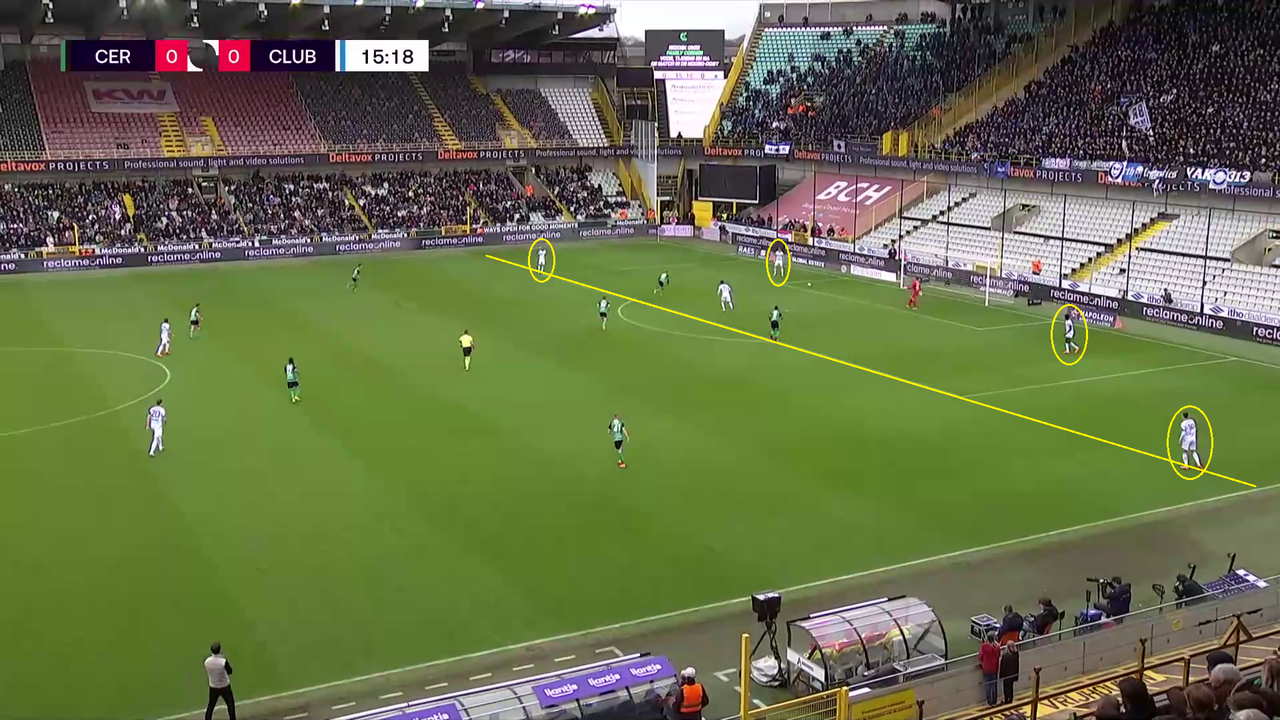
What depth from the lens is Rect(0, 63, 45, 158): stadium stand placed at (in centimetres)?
6322

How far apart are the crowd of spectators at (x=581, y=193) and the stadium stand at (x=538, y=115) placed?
190cm

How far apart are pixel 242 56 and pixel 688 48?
27369 mm

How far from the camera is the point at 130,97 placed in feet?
228

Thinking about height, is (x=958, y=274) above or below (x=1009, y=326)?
above

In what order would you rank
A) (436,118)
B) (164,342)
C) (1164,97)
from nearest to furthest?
1. (164,342)
2. (1164,97)
3. (436,118)

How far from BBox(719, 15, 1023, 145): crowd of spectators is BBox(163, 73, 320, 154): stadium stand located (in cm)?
2646

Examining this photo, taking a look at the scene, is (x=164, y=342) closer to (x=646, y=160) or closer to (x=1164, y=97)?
(x=646, y=160)

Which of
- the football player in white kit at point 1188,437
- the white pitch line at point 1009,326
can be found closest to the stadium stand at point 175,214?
the white pitch line at point 1009,326

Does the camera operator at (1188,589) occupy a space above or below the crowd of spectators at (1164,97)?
below

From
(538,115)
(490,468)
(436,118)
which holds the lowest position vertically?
(490,468)

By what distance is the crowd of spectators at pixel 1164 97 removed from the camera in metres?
50.8

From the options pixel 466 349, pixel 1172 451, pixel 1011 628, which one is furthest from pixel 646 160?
pixel 1011 628

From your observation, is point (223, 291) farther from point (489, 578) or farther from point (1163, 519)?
point (1163, 519)

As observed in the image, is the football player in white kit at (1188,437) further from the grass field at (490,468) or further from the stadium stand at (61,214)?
the stadium stand at (61,214)
